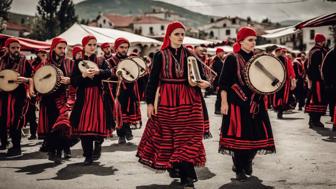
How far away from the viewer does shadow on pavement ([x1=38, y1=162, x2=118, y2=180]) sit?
22.1ft

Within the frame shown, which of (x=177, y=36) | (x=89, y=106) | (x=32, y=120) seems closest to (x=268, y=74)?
(x=177, y=36)

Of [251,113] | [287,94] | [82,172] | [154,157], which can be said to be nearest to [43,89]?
[82,172]

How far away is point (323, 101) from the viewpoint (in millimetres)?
11344

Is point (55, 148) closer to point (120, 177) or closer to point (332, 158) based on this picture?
point (120, 177)

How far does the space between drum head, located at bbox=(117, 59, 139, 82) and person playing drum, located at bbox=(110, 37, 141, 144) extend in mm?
155

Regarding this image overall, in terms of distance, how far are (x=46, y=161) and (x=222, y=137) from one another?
3076mm

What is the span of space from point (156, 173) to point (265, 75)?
192cm

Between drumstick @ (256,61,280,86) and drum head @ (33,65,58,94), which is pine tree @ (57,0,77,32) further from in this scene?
drumstick @ (256,61,280,86)

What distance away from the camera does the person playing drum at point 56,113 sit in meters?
7.79

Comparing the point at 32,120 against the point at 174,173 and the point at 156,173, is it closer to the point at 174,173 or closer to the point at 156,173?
the point at 156,173

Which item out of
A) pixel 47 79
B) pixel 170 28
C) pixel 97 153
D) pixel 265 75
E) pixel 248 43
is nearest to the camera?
pixel 170 28

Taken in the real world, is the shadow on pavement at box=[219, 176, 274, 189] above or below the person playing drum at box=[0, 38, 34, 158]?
below

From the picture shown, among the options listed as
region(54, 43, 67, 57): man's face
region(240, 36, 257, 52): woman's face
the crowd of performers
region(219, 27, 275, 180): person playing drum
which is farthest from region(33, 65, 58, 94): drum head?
region(240, 36, 257, 52): woman's face

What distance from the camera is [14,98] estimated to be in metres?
8.70
